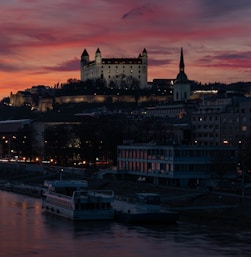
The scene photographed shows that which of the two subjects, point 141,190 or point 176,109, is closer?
point 141,190

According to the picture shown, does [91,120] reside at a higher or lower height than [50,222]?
higher

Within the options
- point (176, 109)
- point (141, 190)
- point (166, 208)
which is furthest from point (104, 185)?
point (176, 109)

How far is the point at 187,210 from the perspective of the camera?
1961 inches

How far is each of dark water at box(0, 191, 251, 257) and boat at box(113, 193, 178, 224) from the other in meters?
0.68

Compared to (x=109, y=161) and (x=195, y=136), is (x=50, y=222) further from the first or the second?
(x=195, y=136)

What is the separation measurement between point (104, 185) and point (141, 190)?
7163 mm

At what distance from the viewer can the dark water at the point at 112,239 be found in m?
37.2

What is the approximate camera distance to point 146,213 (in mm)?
46312

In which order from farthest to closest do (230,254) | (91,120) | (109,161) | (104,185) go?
(91,120)
(109,161)
(104,185)
(230,254)

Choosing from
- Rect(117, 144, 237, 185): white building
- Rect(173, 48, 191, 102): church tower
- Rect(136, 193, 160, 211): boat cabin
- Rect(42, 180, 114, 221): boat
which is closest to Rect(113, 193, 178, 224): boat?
Rect(136, 193, 160, 211): boat cabin

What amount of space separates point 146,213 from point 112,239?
5.78 m

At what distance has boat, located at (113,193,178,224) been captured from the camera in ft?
151

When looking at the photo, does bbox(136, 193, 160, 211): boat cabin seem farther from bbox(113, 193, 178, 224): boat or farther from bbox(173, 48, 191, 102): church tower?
bbox(173, 48, 191, 102): church tower

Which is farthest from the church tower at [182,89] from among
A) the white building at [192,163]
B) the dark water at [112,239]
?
the dark water at [112,239]
